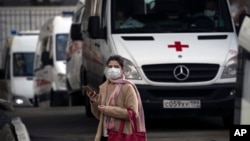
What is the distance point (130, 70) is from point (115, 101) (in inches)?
171

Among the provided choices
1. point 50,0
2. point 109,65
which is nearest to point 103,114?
point 109,65

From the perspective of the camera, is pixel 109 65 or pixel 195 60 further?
pixel 195 60

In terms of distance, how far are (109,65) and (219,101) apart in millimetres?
4760

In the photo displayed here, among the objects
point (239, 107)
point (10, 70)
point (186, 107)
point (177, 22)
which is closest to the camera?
point (239, 107)

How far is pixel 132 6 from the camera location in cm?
1296

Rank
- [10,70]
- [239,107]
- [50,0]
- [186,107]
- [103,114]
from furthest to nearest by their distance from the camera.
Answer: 1. [50,0]
2. [10,70]
3. [186,107]
4. [103,114]
5. [239,107]

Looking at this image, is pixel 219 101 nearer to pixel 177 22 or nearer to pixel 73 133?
pixel 177 22

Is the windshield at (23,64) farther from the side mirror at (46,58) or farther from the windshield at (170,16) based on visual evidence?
the windshield at (170,16)

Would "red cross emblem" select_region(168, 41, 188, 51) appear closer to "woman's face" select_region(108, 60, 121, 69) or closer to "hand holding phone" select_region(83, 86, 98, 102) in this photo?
"woman's face" select_region(108, 60, 121, 69)

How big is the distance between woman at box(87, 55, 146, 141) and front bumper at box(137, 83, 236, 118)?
428 cm

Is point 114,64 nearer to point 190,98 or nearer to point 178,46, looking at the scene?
point 190,98

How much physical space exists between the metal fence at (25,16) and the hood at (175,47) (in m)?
18.2

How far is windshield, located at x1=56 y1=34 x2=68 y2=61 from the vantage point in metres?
20.5

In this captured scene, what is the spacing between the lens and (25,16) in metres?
30.7
